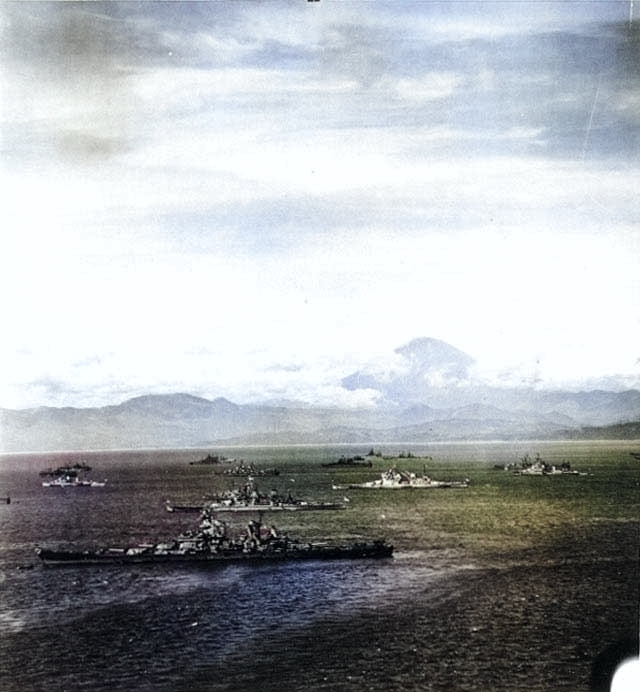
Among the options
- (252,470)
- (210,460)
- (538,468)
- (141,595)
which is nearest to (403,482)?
(538,468)

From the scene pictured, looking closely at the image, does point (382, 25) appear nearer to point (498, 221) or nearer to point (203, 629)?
point (498, 221)

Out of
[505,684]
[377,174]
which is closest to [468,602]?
[505,684]

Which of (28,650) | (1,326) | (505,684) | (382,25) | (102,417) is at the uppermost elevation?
(382,25)

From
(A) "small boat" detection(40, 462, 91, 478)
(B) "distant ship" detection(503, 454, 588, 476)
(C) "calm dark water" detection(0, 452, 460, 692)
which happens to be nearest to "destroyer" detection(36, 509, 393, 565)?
(C) "calm dark water" detection(0, 452, 460, 692)

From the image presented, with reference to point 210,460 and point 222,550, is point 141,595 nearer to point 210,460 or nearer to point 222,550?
point 222,550

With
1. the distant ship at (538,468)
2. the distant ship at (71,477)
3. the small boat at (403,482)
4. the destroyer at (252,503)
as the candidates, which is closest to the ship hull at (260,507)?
the destroyer at (252,503)

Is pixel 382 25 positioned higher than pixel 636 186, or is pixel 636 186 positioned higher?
pixel 382 25

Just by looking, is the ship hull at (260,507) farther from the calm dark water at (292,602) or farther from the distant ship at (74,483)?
the distant ship at (74,483)
